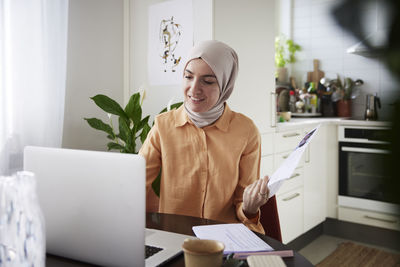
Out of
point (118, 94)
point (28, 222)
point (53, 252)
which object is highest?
point (118, 94)

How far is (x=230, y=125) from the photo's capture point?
1512 millimetres

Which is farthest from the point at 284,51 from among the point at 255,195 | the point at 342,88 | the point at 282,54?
the point at 255,195

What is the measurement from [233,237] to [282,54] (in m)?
3.19

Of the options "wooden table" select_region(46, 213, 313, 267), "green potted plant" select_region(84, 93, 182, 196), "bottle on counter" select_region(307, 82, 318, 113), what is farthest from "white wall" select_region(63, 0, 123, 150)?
"bottle on counter" select_region(307, 82, 318, 113)

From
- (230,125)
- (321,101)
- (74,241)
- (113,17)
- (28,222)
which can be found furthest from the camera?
(321,101)

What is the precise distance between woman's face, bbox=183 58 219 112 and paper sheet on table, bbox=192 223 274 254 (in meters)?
0.54

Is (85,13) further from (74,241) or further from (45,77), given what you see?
(74,241)

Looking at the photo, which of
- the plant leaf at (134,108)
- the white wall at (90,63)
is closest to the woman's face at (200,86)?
the plant leaf at (134,108)

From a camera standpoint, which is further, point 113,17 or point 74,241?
point 113,17

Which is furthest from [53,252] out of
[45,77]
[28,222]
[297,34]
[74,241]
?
[297,34]

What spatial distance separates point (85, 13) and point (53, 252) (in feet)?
5.99

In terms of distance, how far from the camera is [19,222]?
0.58m

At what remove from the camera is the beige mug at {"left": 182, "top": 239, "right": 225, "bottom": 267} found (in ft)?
2.16

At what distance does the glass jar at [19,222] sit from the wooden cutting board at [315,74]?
11.6ft
